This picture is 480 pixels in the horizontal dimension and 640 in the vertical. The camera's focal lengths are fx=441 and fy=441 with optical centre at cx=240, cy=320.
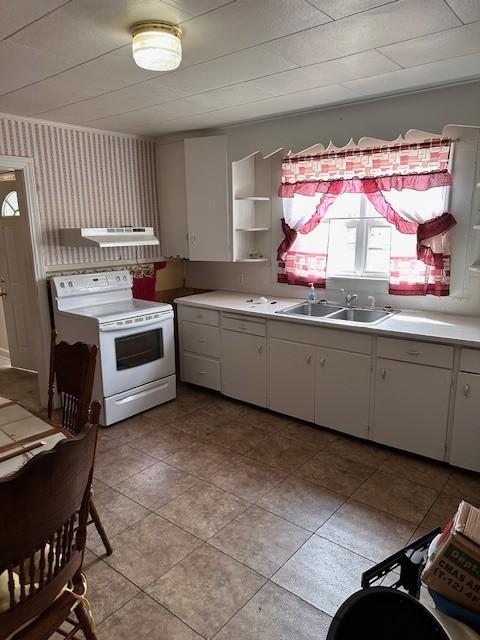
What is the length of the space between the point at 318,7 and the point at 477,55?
1087mm

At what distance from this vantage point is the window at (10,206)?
441cm

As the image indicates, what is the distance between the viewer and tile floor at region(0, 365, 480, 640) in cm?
182

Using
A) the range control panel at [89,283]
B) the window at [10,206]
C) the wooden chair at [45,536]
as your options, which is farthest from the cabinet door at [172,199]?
the wooden chair at [45,536]

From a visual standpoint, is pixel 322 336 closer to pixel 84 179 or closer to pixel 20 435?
pixel 20 435

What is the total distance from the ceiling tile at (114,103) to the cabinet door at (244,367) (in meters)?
1.84

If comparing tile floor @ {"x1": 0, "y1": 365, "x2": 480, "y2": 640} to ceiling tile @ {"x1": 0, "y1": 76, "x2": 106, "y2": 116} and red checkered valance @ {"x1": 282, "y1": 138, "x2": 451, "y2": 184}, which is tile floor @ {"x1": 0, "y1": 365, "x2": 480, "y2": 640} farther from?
ceiling tile @ {"x1": 0, "y1": 76, "x2": 106, "y2": 116}

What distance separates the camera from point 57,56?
7.06ft

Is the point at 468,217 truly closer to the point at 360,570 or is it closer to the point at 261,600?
the point at 360,570

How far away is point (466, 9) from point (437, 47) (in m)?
0.42

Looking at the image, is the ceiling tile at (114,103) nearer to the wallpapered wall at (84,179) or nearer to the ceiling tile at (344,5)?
the wallpapered wall at (84,179)

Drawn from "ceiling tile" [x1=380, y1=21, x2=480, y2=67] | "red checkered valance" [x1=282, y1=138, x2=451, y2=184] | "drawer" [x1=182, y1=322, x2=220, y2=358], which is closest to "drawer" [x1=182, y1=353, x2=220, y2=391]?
"drawer" [x1=182, y1=322, x2=220, y2=358]

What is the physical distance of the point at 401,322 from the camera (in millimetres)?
3021

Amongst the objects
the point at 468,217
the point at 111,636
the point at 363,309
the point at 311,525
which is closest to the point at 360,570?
the point at 311,525

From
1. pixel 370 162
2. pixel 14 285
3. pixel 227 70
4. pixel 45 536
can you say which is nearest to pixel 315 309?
pixel 370 162
